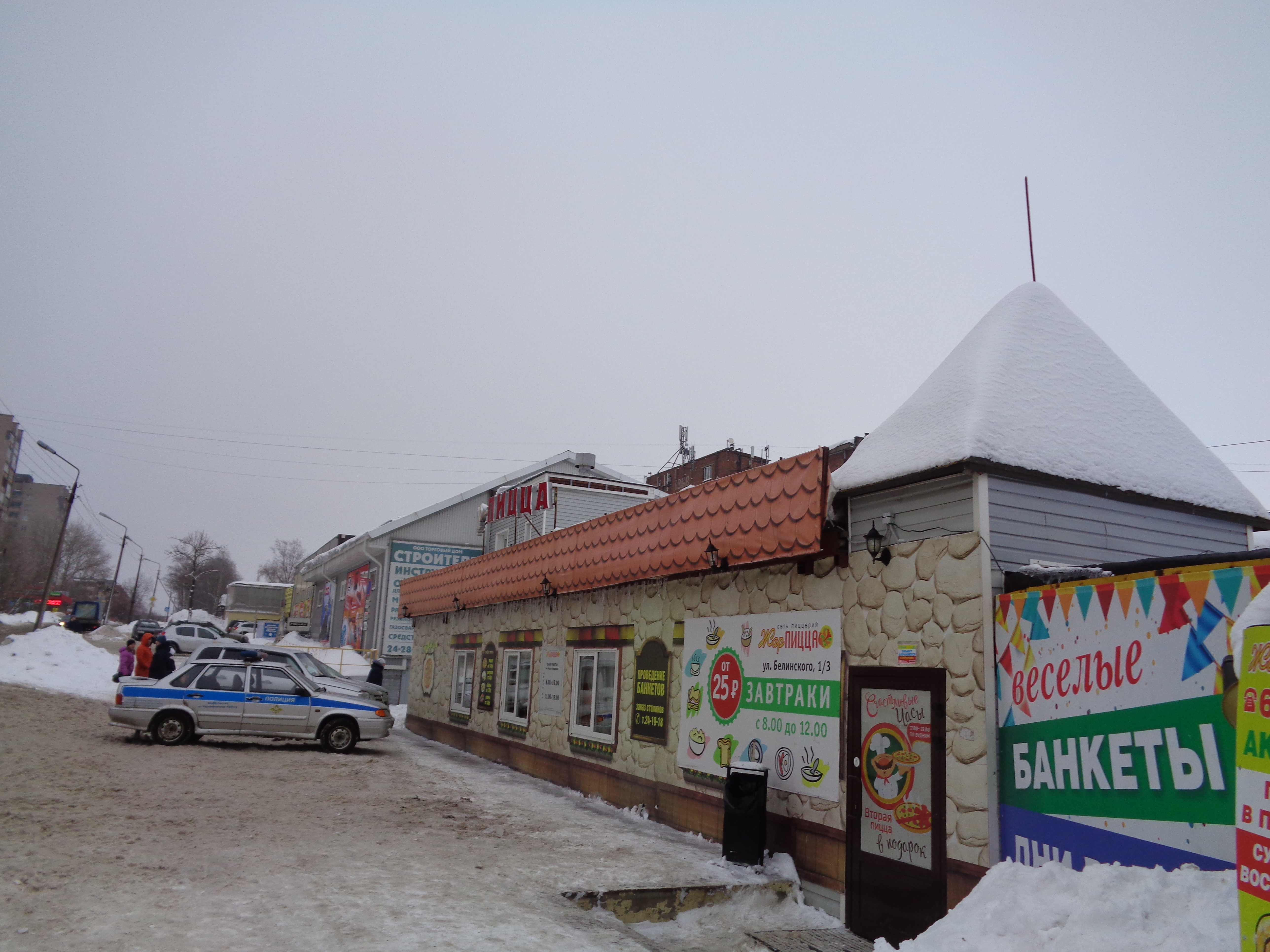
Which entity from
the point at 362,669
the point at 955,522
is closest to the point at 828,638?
the point at 955,522

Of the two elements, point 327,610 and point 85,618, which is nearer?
point 327,610

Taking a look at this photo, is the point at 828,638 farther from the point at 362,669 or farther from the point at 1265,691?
the point at 362,669

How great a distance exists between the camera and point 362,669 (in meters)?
31.9

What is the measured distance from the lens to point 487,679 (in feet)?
62.1

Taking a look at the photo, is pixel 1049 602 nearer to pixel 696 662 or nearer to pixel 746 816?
pixel 746 816

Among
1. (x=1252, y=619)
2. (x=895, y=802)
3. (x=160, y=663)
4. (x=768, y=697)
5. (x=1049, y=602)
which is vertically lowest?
(x=895, y=802)

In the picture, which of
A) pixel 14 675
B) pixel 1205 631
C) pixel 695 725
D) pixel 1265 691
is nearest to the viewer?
pixel 1265 691

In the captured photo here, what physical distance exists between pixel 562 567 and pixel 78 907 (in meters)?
9.08

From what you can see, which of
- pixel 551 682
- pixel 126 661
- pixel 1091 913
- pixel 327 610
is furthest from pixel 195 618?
pixel 1091 913

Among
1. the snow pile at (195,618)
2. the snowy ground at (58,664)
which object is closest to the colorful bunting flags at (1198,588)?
the snowy ground at (58,664)

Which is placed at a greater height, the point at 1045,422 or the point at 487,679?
the point at 1045,422

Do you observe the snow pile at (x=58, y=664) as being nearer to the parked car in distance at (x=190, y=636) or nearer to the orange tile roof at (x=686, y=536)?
the parked car in distance at (x=190, y=636)

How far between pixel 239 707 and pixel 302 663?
147 inches

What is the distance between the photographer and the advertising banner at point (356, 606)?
125ft
